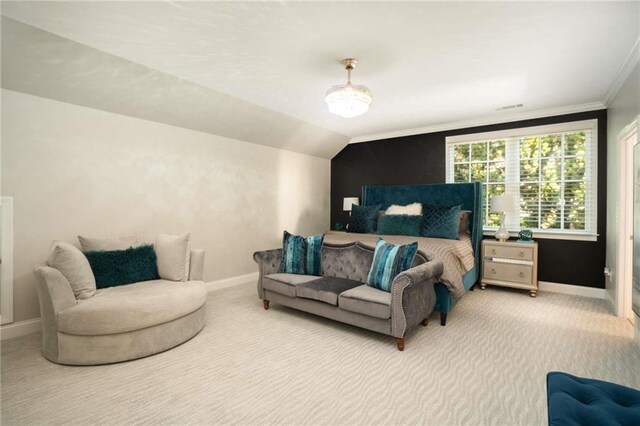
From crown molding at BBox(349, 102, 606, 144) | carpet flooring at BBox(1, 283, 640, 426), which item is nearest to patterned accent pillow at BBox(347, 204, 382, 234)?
crown molding at BBox(349, 102, 606, 144)

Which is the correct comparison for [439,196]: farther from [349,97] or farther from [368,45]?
[368,45]

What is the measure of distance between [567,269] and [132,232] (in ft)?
19.3

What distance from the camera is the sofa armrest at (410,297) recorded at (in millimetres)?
2693

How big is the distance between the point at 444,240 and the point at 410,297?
5.58 feet

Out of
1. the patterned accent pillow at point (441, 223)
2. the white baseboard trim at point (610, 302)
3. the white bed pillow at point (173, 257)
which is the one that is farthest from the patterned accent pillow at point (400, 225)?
the white bed pillow at point (173, 257)

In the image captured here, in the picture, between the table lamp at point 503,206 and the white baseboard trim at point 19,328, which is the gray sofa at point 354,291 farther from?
the white baseboard trim at point 19,328

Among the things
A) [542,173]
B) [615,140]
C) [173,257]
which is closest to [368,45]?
[173,257]

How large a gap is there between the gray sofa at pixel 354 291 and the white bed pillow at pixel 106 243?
1.39 m

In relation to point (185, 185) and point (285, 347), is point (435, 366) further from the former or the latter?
point (185, 185)

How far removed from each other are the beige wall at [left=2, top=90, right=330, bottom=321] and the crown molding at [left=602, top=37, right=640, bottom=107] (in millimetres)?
4584

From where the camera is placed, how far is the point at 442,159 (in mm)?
5574

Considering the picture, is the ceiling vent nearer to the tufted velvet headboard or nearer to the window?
the window

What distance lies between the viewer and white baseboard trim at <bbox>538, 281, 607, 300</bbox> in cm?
429

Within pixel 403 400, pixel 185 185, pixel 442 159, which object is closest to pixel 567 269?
pixel 442 159
